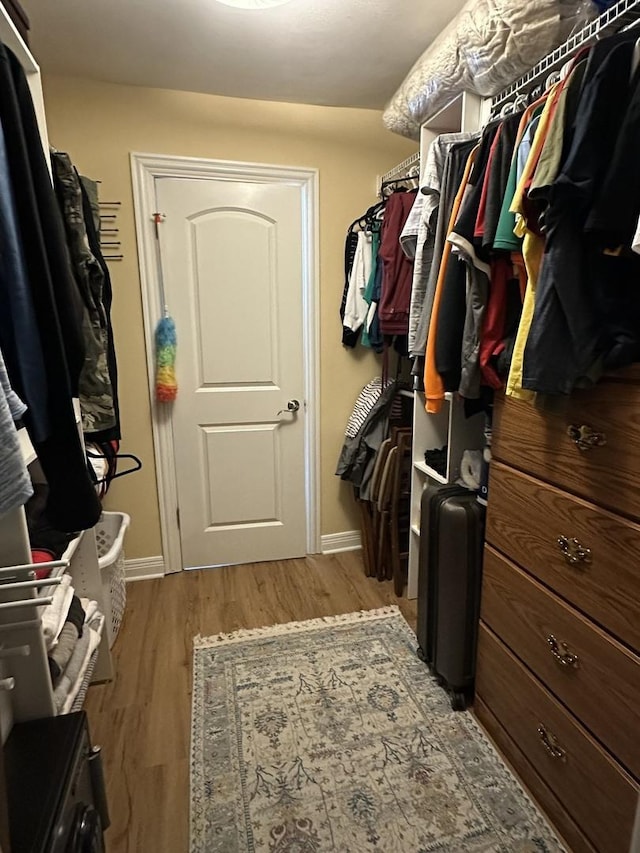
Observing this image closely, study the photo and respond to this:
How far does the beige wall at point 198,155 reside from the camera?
2084 mm

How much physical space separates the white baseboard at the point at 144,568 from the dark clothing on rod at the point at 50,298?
1.62 m

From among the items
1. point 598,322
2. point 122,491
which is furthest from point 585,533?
point 122,491

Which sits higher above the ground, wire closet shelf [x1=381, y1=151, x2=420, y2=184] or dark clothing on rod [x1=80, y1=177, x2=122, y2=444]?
wire closet shelf [x1=381, y1=151, x2=420, y2=184]

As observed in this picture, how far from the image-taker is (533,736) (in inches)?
50.2

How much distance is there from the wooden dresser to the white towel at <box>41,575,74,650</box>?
120 cm

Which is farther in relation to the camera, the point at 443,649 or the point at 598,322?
the point at 443,649

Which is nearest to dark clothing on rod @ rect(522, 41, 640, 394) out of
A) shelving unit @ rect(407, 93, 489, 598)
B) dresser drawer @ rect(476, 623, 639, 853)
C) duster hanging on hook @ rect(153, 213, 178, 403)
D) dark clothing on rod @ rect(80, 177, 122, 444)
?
shelving unit @ rect(407, 93, 489, 598)

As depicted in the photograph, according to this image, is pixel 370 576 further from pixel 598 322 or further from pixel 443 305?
pixel 598 322

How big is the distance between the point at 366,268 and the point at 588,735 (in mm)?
1990

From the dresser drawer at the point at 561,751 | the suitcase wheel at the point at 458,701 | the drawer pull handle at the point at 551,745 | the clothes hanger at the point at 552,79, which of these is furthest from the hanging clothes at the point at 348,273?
the drawer pull handle at the point at 551,745

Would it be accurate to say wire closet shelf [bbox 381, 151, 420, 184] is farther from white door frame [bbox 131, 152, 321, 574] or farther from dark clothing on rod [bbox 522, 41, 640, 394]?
dark clothing on rod [bbox 522, 41, 640, 394]

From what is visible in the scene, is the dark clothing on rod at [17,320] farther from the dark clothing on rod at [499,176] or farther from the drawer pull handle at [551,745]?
the drawer pull handle at [551,745]

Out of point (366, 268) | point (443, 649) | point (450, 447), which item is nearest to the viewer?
point (443, 649)

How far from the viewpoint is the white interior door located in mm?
2273
